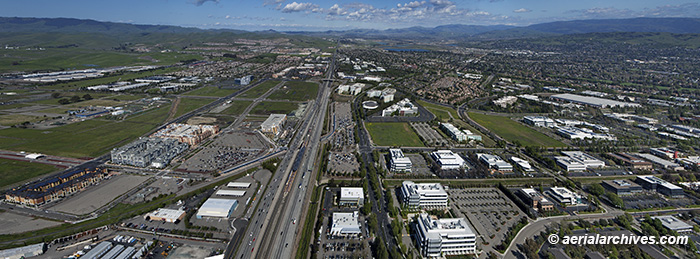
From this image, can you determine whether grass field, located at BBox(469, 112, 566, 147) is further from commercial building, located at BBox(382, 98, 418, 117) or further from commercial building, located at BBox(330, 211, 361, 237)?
commercial building, located at BBox(330, 211, 361, 237)

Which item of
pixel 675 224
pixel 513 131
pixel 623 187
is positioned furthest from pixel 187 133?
pixel 675 224

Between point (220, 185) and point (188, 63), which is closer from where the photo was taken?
point (220, 185)

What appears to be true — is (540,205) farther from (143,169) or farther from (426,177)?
(143,169)

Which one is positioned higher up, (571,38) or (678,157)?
(571,38)

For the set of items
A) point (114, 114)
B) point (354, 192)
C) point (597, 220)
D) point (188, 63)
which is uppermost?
point (188, 63)

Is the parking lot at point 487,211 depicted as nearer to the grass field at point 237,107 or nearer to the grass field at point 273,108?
the grass field at point 273,108

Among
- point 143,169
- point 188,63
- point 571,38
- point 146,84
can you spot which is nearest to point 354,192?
point 143,169
